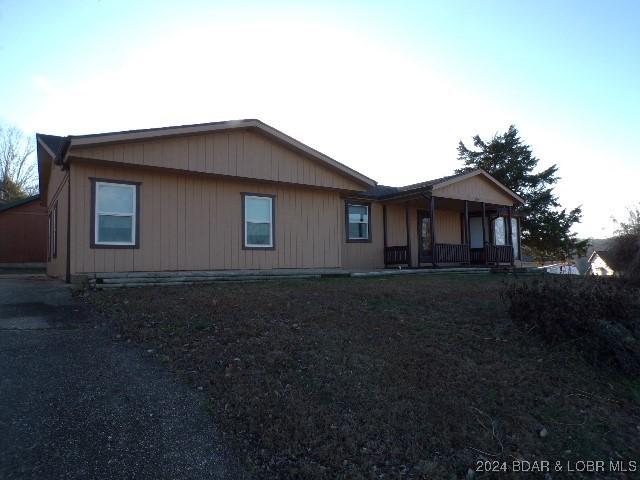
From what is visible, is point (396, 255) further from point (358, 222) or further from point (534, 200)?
point (534, 200)

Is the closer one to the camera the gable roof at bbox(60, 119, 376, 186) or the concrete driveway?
the concrete driveway

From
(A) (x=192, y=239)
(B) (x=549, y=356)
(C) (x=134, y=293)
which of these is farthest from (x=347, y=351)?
(A) (x=192, y=239)

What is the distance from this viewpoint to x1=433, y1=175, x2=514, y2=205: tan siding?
1555cm

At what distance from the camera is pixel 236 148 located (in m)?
11.2

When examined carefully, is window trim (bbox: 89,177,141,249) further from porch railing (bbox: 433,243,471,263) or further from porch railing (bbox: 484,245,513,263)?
porch railing (bbox: 484,245,513,263)

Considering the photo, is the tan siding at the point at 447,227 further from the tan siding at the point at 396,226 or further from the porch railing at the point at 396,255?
the porch railing at the point at 396,255

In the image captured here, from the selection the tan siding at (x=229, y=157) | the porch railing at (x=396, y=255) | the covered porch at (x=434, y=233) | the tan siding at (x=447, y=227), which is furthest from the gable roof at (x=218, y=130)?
the tan siding at (x=447, y=227)

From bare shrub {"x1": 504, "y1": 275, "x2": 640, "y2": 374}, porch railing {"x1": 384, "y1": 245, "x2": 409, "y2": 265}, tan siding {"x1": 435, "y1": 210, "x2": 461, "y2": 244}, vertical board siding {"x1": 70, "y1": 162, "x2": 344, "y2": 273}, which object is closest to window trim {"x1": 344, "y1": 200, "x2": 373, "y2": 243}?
porch railing {"x1": 384, "y1": 245, "x2": 409, "y2": 265}

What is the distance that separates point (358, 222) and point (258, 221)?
4782 mm

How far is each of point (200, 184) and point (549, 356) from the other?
8.51 metres

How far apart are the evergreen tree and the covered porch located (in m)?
10.5

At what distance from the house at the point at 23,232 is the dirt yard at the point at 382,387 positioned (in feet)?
62.9

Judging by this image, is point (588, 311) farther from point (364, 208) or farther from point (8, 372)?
point (364, 208)

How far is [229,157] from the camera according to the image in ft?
36.1
